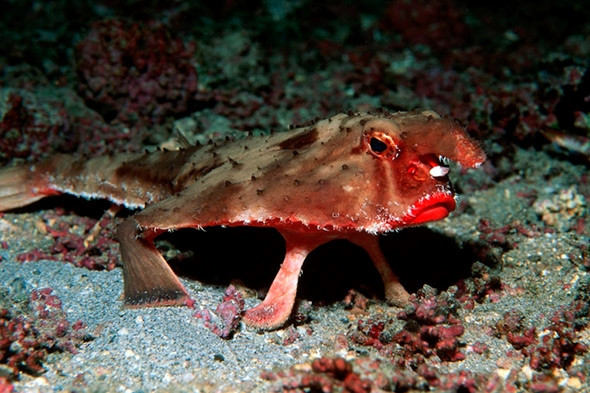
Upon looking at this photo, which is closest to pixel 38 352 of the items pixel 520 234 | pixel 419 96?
pixel 520 234

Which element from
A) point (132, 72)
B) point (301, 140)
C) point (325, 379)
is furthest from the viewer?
point (132, 72)

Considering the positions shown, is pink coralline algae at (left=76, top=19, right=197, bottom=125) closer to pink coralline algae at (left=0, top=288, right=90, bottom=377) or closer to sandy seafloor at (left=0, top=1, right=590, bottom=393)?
sandy seafloor at (left=0, top=1, right=590, bottom=393)

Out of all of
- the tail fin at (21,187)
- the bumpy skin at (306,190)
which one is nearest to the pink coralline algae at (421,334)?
the bumpy skin at (306,190)

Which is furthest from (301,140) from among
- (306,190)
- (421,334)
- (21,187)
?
(21,187)

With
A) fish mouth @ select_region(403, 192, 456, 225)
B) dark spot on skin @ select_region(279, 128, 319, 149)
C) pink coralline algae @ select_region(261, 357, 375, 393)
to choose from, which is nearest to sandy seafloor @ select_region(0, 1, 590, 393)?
pink coralline algae @ select_region(261, 357, 375, 393)

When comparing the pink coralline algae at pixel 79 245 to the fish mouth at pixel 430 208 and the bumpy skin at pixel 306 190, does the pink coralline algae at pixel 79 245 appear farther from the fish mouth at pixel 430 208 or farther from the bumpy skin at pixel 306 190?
the fish mouth at pixel 430 208

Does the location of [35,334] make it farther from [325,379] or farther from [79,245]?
[325,379]

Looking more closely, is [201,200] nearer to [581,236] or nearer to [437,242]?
[437,242]
